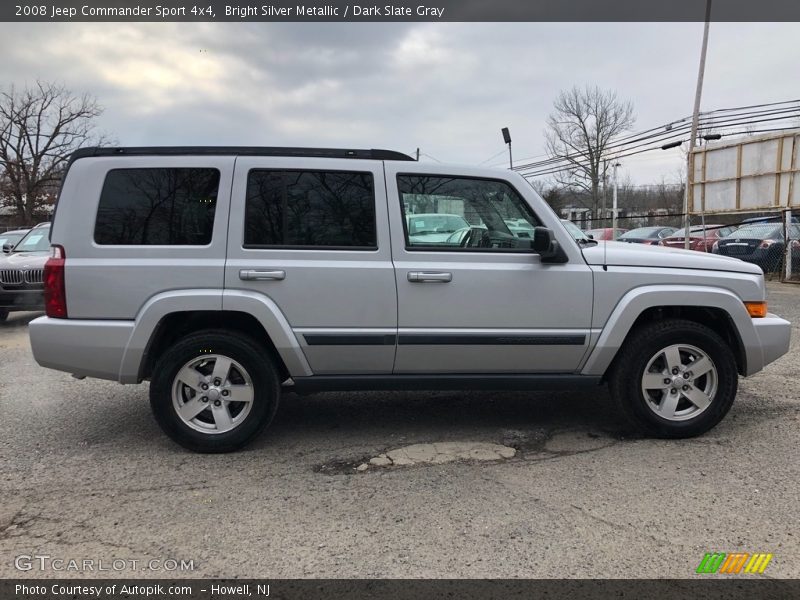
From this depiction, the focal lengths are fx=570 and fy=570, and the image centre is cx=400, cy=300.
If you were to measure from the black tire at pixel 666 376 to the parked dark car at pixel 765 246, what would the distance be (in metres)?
11.4

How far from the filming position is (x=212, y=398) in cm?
373

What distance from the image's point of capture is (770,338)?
3.96m

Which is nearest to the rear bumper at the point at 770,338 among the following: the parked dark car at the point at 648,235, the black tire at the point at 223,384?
the black tire at the point at 223,384

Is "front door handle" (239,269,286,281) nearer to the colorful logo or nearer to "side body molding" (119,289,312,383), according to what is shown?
"side body molding" (119,289,312,383)

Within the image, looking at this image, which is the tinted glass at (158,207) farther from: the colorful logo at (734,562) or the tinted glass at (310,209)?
the colorful logo at (734,562)

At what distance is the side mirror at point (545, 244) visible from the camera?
3.61 m

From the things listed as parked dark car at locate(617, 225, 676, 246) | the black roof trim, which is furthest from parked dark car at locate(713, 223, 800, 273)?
the black roof trim

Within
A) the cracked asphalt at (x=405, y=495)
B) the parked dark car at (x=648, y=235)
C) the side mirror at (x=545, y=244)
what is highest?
the parked dark car at (x=648, y=235)

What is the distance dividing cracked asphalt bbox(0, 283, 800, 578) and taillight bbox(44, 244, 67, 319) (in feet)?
3.30

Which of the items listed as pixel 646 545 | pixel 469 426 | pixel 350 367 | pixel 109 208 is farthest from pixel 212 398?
pixel 646 545

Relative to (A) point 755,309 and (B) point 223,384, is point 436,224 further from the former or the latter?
(A) point 755,309

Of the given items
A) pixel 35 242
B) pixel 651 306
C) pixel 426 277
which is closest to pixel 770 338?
pixel 651 306

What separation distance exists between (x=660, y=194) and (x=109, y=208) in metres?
56.5

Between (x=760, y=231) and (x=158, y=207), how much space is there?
1476cm
